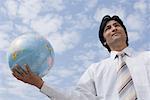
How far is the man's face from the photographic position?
28.6 ft

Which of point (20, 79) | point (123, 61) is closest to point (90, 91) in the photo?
point (123, 61)

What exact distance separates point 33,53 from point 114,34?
199 cm

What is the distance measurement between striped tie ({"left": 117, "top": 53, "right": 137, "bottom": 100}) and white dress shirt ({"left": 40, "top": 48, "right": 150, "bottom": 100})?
78mm

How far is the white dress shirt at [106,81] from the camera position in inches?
314

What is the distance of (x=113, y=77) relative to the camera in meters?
Answer: 8.26

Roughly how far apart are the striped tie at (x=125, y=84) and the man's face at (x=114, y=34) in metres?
0.52

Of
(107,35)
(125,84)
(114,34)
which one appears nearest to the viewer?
(125,84)

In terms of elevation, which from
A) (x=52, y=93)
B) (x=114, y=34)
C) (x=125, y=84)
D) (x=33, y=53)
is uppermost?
(x=114, y=34)

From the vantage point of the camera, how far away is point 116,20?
9523mm

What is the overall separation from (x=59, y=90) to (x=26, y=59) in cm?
98

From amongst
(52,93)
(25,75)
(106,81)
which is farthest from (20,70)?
(106,81)

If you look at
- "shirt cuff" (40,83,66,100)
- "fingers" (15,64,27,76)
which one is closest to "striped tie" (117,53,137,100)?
"shirt cuff" (40,83,66,100)

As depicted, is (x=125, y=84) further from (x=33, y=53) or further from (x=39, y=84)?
(x=33, y=53)

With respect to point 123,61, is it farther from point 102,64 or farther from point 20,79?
point 20,79
